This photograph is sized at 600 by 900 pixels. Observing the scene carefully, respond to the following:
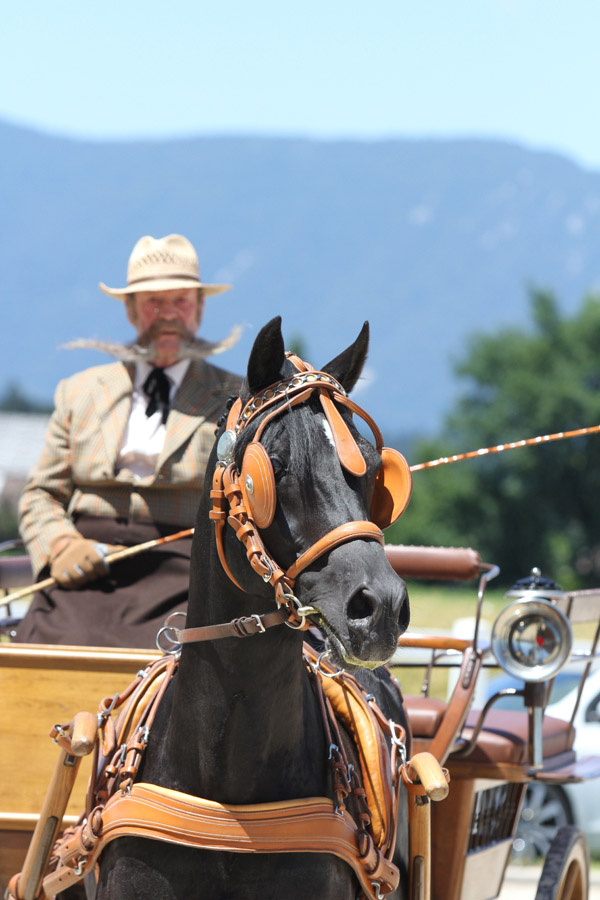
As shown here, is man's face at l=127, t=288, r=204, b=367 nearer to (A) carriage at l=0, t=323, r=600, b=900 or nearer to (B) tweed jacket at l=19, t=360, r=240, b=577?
(B) tweed jacket at l=19, t=360, r=240, b=577

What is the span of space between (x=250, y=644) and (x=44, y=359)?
169183mm

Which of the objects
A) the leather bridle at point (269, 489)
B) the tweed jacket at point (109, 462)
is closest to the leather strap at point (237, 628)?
the leather bridle at point (269, 489)

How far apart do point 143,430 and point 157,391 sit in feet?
0.53

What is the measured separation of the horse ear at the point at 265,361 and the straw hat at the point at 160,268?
5.69ft

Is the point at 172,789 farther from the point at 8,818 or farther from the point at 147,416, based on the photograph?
the point at 147,416

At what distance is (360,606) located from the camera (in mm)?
2443

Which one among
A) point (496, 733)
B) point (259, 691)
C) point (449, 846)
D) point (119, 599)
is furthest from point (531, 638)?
point (259, 691)

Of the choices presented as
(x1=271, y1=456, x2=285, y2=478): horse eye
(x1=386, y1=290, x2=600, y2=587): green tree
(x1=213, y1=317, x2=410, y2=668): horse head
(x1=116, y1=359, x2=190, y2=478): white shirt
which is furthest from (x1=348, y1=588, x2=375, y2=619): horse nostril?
(x1=386, y1=290, x2=600, y2=587): green tree

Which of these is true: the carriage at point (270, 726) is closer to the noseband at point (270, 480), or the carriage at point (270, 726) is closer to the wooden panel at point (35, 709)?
the noseband at point (270, 480)

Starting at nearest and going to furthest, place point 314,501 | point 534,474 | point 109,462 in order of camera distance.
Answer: point 314,501 < point 109,462 < point 534,474

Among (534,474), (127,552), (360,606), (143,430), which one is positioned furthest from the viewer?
(534,474)

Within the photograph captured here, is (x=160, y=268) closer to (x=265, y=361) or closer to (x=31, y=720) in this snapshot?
(x=31, y=720)

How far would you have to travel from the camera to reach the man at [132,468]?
4094mm

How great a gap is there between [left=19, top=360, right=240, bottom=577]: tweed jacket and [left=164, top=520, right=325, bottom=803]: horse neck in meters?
1.43
